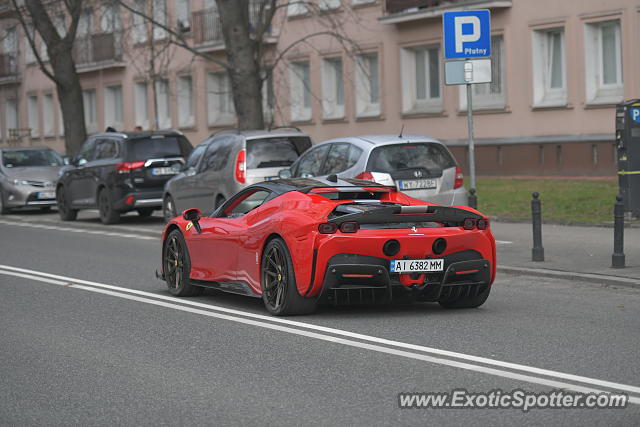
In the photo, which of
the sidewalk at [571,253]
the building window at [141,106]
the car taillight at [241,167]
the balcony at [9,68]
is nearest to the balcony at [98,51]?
the building window at [141,106]

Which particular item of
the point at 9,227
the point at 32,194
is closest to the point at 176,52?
the point at 32,194

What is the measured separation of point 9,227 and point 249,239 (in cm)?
1484

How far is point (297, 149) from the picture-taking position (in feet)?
66.4

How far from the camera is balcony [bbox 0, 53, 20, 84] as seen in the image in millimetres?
61781

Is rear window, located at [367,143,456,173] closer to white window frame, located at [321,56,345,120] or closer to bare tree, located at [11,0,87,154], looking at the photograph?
bare tree, located at [11,0,87,154]

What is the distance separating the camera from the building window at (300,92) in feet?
138

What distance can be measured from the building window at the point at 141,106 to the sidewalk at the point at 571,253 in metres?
33.5

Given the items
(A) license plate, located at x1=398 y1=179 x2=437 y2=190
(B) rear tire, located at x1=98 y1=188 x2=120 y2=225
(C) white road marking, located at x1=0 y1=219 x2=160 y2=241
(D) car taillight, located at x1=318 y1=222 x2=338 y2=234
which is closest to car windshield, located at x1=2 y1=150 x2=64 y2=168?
(C) white road marking, located at x1=0 y1=219 x2=160 y2=241

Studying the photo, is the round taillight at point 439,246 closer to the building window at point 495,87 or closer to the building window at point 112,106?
the building window at point 495,87

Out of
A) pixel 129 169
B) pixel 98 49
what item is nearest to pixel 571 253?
pixel 129 169

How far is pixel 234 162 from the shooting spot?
1977 centimetres

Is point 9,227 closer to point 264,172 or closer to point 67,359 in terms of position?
point 264,172

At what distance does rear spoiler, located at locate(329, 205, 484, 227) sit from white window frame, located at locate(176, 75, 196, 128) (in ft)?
125

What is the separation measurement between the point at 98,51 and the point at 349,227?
44627mm
